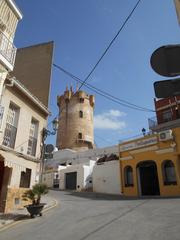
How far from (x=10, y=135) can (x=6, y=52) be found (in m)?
4.82

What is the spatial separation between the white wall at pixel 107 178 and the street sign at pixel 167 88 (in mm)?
23367

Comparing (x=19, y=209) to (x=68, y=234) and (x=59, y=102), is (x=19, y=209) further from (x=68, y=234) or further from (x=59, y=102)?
(x=59, y=102)

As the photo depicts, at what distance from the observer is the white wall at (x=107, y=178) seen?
2499cm

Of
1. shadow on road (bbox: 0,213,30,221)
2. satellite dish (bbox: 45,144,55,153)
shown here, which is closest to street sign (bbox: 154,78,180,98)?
shadow on road (bbox: 0,213,30,221)

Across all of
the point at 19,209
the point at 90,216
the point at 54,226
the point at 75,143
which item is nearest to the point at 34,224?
the point at 54,226

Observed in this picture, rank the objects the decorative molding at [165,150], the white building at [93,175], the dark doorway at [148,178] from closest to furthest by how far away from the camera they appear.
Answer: the decorative molding at [165,150]
the dark doorway at [148,178]
the white building at [93,175]

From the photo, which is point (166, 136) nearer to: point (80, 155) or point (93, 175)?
point (93, 175)

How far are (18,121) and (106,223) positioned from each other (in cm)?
805

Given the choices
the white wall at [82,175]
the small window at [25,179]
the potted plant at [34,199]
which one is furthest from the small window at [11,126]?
the white wall at [82,175]

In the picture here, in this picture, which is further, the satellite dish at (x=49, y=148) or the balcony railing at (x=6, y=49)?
the satellite dish at (x=49, y=148)

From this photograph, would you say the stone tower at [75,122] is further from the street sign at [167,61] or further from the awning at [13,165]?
the street sign at [167,61]

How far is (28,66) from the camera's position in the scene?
1842 centimetres

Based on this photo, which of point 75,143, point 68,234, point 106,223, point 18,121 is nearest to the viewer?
point 68,234

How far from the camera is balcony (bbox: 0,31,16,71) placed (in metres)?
10.7
